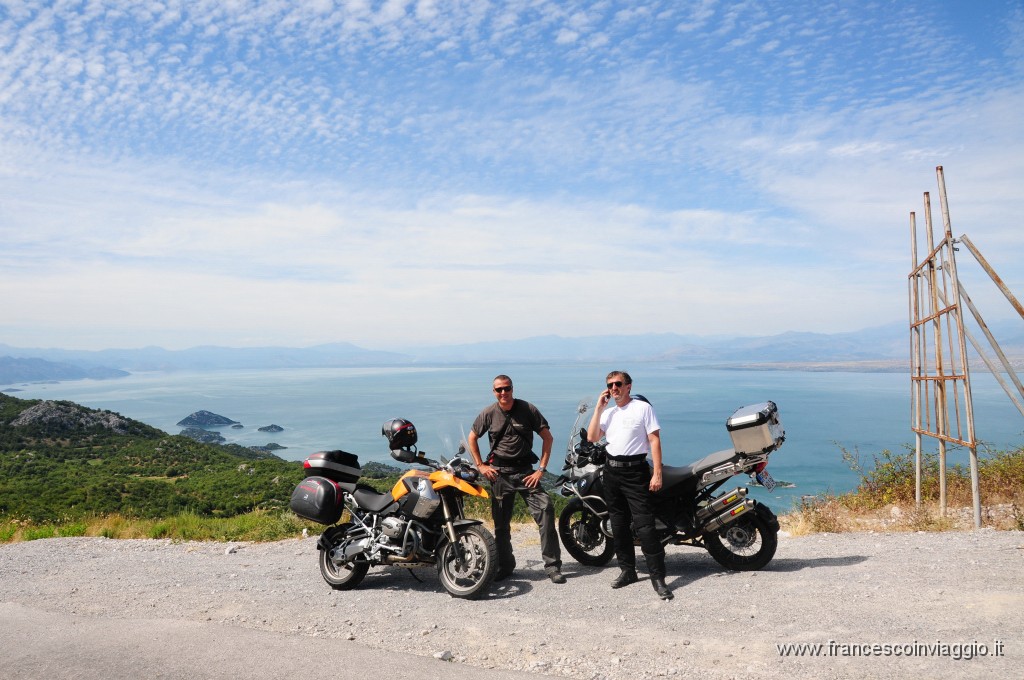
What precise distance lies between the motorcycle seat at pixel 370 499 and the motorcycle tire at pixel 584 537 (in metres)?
1.68

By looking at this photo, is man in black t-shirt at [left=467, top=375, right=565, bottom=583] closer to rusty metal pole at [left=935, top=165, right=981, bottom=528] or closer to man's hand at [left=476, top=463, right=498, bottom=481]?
man's hand at [left=476, top=463, right=498, bottom=481]

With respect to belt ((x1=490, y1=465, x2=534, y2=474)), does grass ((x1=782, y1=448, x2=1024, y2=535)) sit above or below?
below

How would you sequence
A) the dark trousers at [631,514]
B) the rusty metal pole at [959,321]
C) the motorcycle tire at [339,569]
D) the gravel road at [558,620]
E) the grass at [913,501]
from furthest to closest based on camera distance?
the grass at [913,501], the rusty metal pole at [959,321], the motorcycle tire at [339,569], the dark trousers at [631,514], the gravel road at [558,620]

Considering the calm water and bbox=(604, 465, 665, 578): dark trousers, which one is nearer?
bbox=(604, 465, 665, 578): dark trousers

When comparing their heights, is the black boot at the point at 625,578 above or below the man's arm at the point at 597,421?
below

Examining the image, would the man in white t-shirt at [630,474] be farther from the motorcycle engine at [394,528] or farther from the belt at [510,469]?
the motorcycle engine at [394,528]

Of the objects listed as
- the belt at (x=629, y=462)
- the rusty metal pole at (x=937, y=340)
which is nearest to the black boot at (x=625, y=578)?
the belt at (x=629, y=462)

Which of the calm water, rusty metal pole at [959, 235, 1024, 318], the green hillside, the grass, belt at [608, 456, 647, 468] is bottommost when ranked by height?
the calm water

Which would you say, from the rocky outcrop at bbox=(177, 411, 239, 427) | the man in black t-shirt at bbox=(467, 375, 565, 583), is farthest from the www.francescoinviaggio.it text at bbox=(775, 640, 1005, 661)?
the rocky outcrop at bbox=(177, 411, 239, 427)

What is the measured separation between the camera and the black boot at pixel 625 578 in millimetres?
5703

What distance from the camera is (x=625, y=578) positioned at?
575 cm

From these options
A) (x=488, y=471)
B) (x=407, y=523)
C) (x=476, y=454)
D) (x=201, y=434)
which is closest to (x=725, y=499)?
(x=488, y=471)

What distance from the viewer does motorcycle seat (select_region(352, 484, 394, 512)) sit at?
246 inches

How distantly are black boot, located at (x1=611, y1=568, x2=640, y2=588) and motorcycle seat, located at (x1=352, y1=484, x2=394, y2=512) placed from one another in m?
2.14
